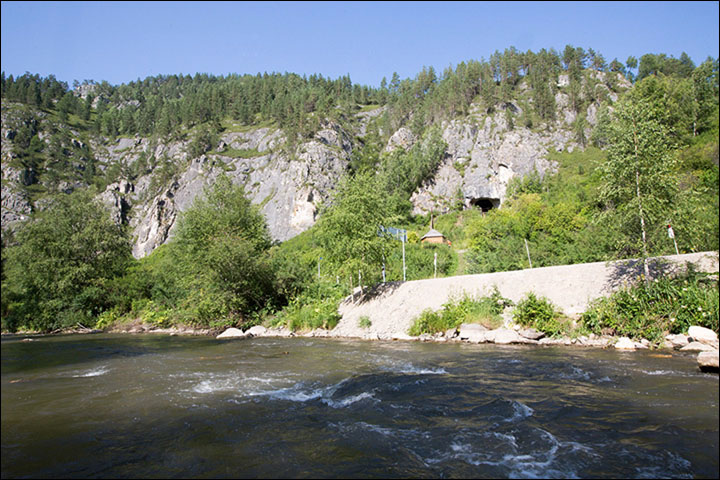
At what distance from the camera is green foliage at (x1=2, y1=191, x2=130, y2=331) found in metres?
28.4

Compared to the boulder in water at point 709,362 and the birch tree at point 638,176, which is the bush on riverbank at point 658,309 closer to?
the birch tree at point 638,176

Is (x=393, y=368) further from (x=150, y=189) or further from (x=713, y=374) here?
(x=150, y=189)

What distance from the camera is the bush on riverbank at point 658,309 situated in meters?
13.3

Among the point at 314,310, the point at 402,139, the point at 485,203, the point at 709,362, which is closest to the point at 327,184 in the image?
the point at 402,139

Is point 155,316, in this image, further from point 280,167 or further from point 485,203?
point 280,167

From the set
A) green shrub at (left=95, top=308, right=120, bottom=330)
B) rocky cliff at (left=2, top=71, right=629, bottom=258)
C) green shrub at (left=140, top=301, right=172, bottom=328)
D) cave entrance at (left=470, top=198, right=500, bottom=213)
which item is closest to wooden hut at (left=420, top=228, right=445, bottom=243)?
rocky cliff at (left=2, top=71, right=629, bottom=258)

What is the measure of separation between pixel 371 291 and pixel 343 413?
746 inches

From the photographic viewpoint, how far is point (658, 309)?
47.2 ft

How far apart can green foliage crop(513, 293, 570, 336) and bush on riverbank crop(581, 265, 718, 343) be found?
3.12 feet

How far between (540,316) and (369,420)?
1218 cm

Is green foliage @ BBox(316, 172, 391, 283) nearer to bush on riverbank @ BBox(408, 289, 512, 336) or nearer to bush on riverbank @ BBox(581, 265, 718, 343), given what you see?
bush on riverbank @ BBox(408, 289, 512, 336)

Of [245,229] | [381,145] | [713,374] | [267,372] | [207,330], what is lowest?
[207,330]

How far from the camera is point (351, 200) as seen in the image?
1029 inches

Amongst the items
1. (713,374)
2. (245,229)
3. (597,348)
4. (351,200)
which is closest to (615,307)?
(597,348)
